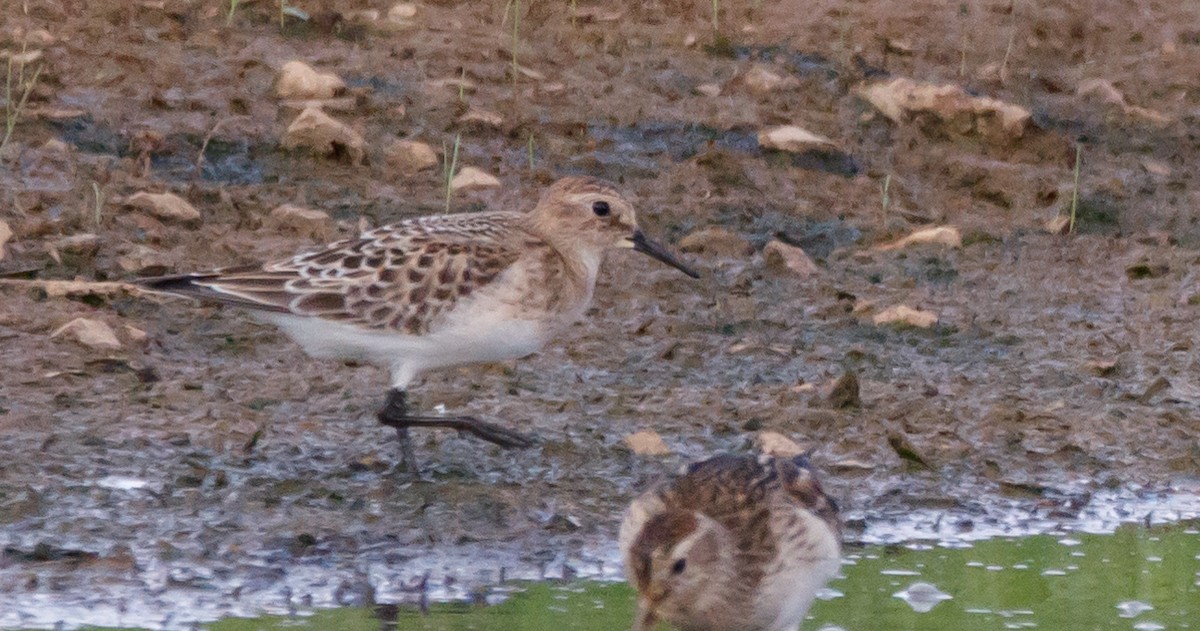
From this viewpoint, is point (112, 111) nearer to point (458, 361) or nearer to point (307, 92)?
point (307, 92)

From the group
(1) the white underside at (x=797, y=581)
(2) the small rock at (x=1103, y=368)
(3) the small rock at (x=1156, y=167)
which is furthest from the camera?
(3) the small rock at (x=1156, y=167)

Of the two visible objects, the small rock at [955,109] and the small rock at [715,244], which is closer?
the small rock at [715,244]

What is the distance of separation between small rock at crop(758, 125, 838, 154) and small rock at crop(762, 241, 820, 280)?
1204mm

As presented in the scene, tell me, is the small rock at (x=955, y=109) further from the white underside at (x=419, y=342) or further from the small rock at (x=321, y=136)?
the white underside at (x=419, y=342)

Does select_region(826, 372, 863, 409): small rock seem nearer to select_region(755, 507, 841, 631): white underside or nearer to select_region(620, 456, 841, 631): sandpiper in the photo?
select_region(620, 456, 841, 631): sandpiper

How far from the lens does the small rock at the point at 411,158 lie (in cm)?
1038

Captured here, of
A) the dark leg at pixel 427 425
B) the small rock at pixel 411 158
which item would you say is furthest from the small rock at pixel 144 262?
the dark leg at pixel 427 425

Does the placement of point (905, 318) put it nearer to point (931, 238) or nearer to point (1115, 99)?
point (931, 238)

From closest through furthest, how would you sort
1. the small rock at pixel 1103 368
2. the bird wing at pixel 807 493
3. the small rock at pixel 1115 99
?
the bird wing at pixel 807 493 → the small rock at pixel 1103 368 → the small rock at pixel 1115 99

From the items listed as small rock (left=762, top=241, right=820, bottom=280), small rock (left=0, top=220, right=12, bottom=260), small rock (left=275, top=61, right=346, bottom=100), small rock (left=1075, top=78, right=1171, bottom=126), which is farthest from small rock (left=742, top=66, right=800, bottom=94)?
small rock (left=0, top=220, right=12, bottom=260)

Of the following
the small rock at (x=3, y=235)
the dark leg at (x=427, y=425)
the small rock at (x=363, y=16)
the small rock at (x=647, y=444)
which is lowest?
the small rock at (x=647, y=444)

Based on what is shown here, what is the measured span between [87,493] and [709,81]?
5621 millimetres

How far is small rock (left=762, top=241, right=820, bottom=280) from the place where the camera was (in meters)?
9.70

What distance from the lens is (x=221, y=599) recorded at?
20.8 ft
